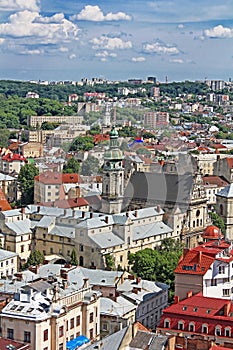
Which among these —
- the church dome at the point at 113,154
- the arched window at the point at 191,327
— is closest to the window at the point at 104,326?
the arched window at the point at 191,327

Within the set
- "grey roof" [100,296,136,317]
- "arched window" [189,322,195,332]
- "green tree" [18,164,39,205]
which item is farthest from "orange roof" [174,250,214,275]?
"green tree" [18,164,39,205]

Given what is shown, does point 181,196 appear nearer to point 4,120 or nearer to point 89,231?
point 89,231

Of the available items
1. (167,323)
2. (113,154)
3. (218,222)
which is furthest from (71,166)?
(167,323)

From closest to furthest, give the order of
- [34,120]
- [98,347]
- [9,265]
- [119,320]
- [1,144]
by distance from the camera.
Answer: [98,347] < [119,320] < [9,265] < [1,144] < [34,120]

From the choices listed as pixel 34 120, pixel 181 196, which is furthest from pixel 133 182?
pixel 34 120

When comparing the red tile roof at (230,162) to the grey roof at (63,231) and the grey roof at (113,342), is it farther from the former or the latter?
the grey roof at (113,342)
